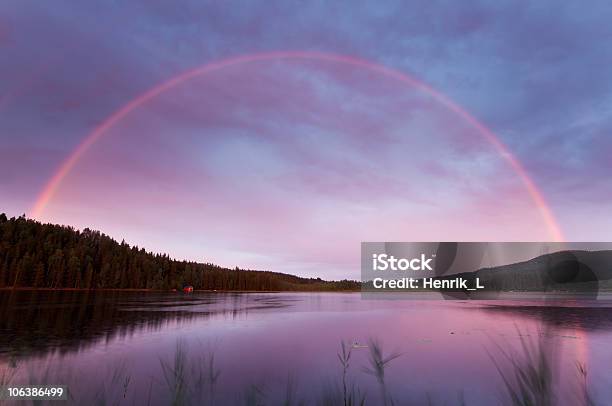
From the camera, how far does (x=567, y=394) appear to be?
21.8 m

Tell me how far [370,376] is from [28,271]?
208m

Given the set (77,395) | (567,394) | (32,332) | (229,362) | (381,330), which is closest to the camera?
(77,395)

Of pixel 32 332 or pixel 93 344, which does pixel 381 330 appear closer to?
pixel 93 344

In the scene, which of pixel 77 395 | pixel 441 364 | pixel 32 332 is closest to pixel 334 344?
pixel 441 364

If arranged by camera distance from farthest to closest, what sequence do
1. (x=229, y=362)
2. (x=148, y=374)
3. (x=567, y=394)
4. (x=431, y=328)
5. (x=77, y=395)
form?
(x=431, y=328) → (x=229, y=362) → (x=148, y=374) → (x=567, y=394) → (x=77, y=395)

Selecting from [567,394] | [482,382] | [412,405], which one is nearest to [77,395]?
[412,405]

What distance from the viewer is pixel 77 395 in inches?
723

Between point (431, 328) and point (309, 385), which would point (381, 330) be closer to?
point (431, 328)

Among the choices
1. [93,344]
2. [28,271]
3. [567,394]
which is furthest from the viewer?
[28,271]

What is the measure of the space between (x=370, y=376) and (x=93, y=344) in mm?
23165

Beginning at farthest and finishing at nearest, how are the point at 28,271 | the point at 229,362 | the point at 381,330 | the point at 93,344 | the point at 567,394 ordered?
the point at 28,271 → the point at 381,330 → the point at 93,344 → the point at 229,362 → the point at 567,394

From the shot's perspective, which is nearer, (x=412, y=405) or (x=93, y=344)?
(x=412, y=405)

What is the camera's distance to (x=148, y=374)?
24.1 meters

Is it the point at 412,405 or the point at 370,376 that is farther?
the point at 370,376
